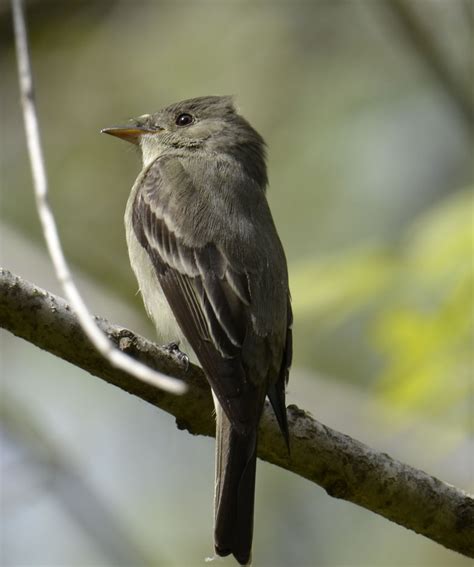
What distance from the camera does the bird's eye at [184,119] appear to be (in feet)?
23.4

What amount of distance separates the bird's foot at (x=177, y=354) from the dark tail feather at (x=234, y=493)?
303 mm

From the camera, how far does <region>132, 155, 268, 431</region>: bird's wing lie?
15.7 ft

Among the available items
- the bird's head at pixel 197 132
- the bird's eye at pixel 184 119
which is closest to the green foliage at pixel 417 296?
the bird's head at pixel 197 132

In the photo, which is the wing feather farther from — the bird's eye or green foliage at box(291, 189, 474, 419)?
the bird's eye

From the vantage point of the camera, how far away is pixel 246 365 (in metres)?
5.01

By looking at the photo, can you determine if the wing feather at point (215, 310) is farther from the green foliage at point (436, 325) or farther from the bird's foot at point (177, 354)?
the green foliage at point (436, 325)

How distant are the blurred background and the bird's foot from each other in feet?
3.46

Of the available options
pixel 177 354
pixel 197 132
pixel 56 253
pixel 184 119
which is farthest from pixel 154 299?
pixel 56 253

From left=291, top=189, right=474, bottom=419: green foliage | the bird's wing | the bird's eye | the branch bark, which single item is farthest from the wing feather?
the bird's eye

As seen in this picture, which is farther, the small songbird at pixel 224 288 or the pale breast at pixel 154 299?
the pale breast at pixel 154 299

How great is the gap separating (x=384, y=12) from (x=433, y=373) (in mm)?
4669

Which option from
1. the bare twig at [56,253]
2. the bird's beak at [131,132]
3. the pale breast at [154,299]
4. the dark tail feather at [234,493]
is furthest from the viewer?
the bird's beak at [131,132]

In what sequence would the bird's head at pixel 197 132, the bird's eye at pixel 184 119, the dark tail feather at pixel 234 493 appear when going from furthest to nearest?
the bird's eye at pixel 184 119 < the bird's head at pixel 197 132 < the dark tail feather at pixel 234 493

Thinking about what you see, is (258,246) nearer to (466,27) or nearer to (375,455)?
(375,455)
